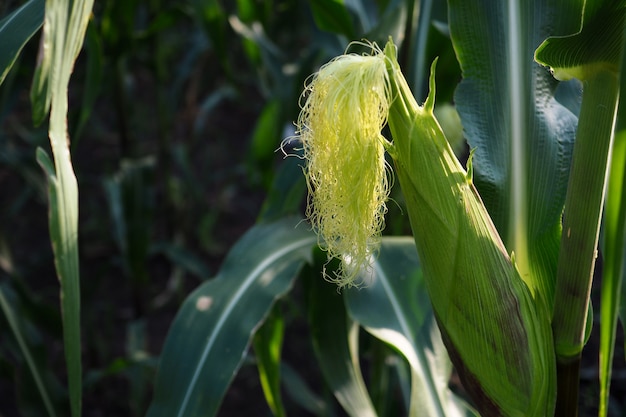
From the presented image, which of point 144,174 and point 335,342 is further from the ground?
point 144,174

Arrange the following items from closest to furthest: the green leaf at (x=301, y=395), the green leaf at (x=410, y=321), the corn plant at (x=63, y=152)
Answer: the corn plant at (x=63, y=152) → the green leaf at (x=410, y=321) → the green leaf at (x=301, y=395)

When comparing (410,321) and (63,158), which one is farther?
(410,321)

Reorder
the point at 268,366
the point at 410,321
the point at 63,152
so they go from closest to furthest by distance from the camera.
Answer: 1. the point at 63,152
2. the point at 410,321
3. the point at 268,366

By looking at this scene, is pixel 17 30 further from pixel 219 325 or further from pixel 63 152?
pixel 219 325

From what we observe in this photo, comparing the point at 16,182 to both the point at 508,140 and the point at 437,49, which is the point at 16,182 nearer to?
the point at 437,49

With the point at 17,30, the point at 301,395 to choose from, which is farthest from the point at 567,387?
the point at 301,395

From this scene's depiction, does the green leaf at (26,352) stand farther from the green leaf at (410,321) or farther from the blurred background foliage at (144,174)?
the green leaf at (410,321)

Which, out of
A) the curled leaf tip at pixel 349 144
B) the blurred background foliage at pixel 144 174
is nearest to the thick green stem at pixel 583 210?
the curled leaf tip at pixel 349 144
